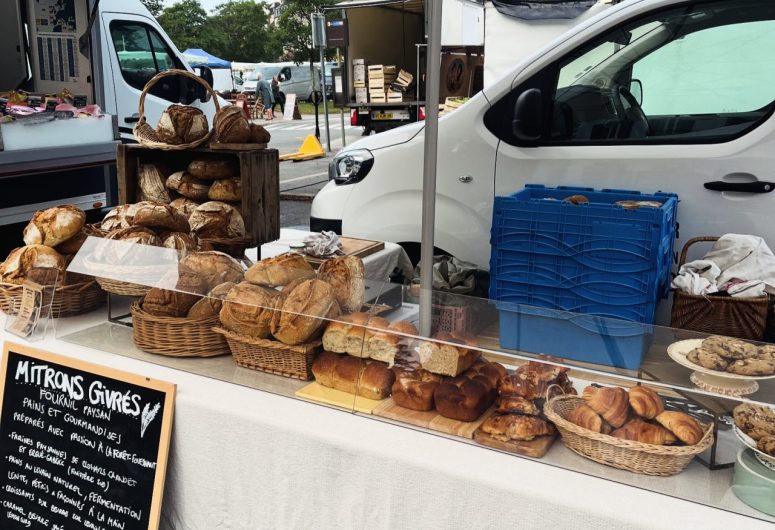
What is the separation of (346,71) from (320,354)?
12.2 meters

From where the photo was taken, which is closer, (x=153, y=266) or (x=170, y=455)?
(x=170, y=455)

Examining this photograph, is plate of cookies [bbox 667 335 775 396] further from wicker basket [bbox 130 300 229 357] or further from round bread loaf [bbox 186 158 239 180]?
round bread loaf [bbox 186 158 239 180]

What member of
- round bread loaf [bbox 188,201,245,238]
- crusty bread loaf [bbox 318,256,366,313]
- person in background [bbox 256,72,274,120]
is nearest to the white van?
round bread loaf [bbox 188,201,245,238]

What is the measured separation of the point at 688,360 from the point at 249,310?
44.2 inches

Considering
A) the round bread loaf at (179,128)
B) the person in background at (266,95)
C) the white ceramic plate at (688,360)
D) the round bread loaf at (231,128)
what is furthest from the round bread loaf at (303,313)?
the person in background at (266,95)

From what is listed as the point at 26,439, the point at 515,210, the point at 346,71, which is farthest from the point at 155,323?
the point at 346,71

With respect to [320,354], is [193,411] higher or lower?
lower

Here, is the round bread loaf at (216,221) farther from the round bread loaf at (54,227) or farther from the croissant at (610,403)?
the croissant at (610,403)

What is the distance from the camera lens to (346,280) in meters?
1.99

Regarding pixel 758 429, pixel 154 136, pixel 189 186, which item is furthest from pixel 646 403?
pixel 154 136

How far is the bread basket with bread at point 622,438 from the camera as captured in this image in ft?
4.58

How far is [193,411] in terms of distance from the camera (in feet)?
5.70

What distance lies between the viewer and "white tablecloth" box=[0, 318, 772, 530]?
53.2 inches

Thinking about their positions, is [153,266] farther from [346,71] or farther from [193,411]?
[346,71]
